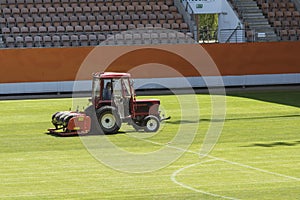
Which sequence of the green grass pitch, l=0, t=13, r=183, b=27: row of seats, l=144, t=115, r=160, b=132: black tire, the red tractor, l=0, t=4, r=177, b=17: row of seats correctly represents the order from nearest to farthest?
the green grass pitch, the red tractor, l=144, t=115, r=160, b=132: black tire, l=0, t=13, r=183, b=27: row of seats, l=0, t=4, r=177, b=17: row of seats

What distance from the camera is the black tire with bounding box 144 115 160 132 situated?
83.0 ft

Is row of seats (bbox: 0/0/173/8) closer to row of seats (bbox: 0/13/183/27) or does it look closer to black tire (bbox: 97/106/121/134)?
row of seats (bbox: 0/13/183/27)

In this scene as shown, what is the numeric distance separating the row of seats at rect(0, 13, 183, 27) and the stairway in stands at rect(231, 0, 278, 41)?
3.69m

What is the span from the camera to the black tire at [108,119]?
24594 millimetres

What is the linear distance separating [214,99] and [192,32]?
35.7 feet

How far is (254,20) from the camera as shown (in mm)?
50125

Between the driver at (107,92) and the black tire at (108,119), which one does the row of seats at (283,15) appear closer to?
the driver at (107,92)

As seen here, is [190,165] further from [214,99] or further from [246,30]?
[246,30]

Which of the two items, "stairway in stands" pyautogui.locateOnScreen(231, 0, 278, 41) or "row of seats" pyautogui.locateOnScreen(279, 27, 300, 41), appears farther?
"row of seats" pyautogui.locateOnScreen(279, 27, 300, 41)

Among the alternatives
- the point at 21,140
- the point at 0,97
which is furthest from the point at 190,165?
the point at 0,97

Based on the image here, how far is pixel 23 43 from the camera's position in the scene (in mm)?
44500

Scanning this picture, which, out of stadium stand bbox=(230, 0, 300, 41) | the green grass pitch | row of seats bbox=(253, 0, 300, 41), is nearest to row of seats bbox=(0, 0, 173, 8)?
stadium stand bbox=(230, 0, 300, 41)

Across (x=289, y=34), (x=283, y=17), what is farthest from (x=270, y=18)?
(x=289, y=34)

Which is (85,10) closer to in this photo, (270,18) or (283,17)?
(270,18)
